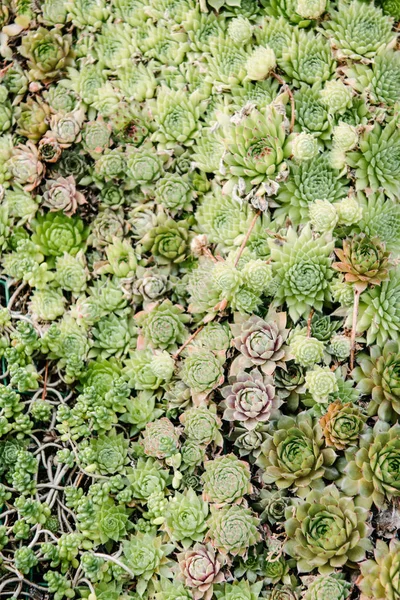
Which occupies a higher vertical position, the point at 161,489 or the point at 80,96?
the point at 80,96

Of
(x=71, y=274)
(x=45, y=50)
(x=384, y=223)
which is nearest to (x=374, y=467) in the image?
(x=384, y=223)

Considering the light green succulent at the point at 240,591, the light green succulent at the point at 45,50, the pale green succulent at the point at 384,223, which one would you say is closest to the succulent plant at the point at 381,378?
the pale green succulent at the point at 384,223

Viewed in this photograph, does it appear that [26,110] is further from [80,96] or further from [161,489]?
[161,489]

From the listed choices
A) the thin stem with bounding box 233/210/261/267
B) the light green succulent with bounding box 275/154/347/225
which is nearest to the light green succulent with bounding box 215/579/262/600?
the thin stem with bounding box 233/210/261/267

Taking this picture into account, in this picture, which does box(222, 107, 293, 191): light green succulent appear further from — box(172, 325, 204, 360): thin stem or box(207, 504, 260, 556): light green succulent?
box(207, 504, 260, 556): light green succulent

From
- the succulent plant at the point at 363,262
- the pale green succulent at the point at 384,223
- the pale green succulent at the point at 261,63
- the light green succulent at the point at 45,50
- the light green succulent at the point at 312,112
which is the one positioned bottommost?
the succulent plant at the point at 363,262

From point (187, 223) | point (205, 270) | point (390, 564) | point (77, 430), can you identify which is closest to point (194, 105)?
point (187, 223)

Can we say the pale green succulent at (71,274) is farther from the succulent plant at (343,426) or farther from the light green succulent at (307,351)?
the succulent plant at (343,426)
